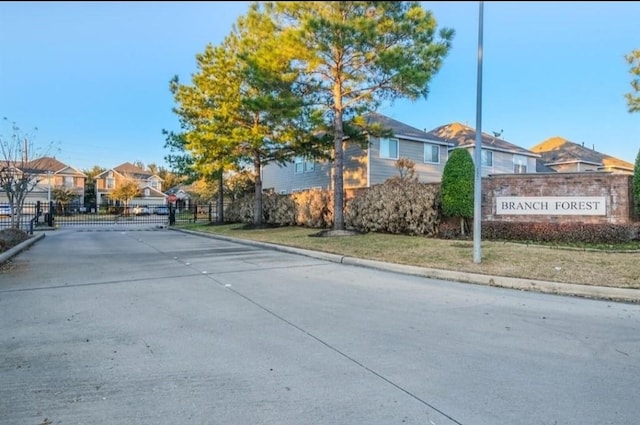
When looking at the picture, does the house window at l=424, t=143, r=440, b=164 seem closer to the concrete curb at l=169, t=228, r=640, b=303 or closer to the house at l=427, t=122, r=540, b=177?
the house at l=427, t=122, r=540, b=177

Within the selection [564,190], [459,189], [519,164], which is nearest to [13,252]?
[459,189]

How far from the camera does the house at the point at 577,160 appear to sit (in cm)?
3644

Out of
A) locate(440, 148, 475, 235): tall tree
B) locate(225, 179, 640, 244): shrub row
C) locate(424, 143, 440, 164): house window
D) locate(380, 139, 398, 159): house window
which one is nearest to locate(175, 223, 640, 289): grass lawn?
locate(225, 179, 640, 244): shrub row

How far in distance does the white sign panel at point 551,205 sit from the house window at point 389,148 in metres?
11.2

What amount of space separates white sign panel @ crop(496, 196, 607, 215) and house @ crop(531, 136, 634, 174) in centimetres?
2494

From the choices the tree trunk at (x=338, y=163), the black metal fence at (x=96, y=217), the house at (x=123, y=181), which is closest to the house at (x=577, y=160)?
the tree trunk at (x=338, y=163)

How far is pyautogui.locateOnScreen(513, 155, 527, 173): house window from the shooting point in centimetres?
3177

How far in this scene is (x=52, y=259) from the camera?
1198cm

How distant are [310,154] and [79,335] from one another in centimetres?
1723

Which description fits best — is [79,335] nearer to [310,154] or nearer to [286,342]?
[286,342]

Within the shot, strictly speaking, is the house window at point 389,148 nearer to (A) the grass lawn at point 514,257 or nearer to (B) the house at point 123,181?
(A) the grass lawn at point 514,257

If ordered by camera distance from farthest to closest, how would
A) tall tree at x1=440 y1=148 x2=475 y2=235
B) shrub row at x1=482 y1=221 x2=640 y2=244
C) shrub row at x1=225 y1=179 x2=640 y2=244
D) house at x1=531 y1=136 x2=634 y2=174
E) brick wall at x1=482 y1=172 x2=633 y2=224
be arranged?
house at x1=531 y1=136 x2=634 y2=174 → tall tree at x1=440 y1=148 x2=475 y2=235 → brick wall at x1=482 y1=172 x2=633 y2=224 → shrub row at x1=225 y1=179 x2=640 y2=244 → shrub row at x1=482 y1=221 x2=640 y2=244

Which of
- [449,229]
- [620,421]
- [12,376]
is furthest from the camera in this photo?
[449,229]

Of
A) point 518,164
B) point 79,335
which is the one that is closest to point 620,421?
point 79,335
